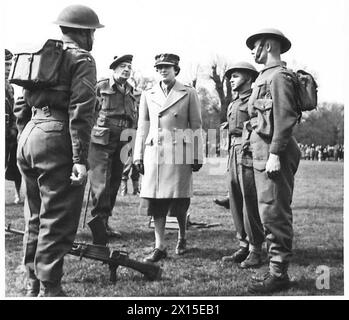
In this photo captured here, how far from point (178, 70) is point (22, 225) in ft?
10.1

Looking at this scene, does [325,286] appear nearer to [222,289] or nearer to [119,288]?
[222,289]

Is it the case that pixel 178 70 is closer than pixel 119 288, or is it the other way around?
pixel 119 288

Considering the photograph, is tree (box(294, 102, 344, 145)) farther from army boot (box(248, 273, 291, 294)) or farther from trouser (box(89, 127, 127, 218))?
trouser (box(89, 127, 127, 218))

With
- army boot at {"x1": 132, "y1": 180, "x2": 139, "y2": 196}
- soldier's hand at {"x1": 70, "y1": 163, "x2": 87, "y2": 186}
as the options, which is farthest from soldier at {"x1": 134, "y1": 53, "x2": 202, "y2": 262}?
army boot at {"x1": 132, "y1": 180, "x2": 139, "y2": 196}

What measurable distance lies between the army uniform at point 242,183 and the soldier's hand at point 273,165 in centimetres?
93

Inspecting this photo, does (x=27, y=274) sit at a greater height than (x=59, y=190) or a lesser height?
lesser

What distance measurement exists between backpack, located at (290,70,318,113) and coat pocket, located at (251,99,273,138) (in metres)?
0.29

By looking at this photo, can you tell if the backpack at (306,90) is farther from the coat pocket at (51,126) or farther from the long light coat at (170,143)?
the coat pocket at (51,126)

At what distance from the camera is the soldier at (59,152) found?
4086 mm

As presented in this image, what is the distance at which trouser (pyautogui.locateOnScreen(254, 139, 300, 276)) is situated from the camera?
467cm

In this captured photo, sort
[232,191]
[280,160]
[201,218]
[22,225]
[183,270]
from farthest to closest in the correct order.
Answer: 1. [201,218]
2. [22,225]
3. [232,191]
4. [183,270]
5. [280,160]

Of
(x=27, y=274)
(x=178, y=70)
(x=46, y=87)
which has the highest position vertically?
(x=178, y=70)
